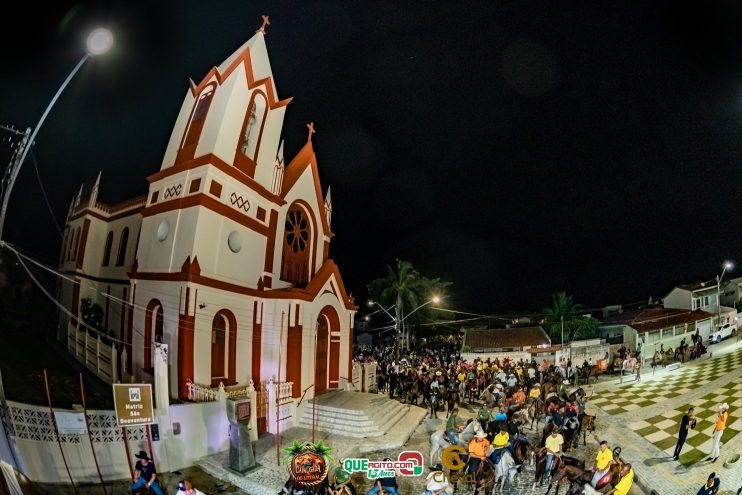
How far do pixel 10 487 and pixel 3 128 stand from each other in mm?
2626

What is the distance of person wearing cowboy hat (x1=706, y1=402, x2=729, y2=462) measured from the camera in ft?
7.83

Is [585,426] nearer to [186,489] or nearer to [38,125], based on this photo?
[186,489]

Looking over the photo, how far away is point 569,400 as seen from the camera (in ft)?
8.83

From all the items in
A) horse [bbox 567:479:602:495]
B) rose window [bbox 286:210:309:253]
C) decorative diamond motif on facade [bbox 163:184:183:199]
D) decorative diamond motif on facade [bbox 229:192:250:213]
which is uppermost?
decorative diamond motif on facade [bbox 163:184:183:199]

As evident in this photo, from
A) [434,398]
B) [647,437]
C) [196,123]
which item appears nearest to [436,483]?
[434,398]

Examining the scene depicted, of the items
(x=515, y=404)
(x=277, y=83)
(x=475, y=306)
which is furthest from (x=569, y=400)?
(x=277, y=83)

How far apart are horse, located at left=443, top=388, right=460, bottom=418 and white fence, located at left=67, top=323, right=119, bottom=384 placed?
7.29 ft

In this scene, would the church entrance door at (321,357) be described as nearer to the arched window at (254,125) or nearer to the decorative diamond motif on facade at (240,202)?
the decorative diamond motif on facade at (240,202)

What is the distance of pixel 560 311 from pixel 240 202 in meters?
2.29

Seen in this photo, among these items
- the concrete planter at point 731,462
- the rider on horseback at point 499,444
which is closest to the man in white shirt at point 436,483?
the rider on horseback at point 499,444

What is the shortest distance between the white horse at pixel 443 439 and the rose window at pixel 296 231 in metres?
1.65

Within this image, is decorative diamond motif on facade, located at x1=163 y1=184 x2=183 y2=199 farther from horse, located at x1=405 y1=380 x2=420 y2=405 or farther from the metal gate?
horse, located at x1=405 y1=380 x2=420 y2=405

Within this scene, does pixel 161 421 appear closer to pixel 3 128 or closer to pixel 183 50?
pixel 3 128

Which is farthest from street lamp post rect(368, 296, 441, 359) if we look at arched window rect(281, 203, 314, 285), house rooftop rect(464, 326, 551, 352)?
arched window rect(281, 203, 314, 285)
